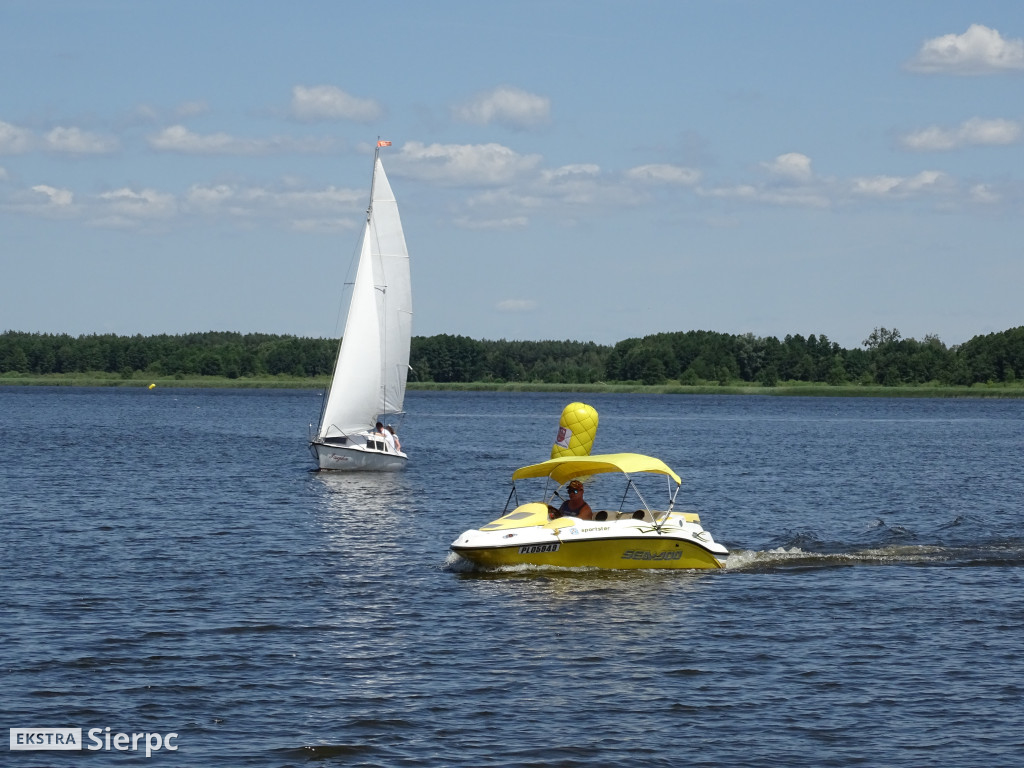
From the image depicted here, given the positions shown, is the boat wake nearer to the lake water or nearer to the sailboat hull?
the lake water

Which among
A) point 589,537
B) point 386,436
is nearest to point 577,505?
point 589,537

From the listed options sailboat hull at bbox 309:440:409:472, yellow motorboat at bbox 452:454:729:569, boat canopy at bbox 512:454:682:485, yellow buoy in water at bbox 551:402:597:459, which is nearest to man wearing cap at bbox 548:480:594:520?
yellow motorboat at bbox 452:454:729:569

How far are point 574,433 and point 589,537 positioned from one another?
8.08m

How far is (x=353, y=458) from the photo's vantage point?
59469mm

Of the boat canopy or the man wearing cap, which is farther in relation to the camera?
the boat canopy

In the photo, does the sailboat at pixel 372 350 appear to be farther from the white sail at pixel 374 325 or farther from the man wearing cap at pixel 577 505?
the man wearing cap at pixel 577 505

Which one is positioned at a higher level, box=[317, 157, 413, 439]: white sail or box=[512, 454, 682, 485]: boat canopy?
box=[317, 157, 413, 439]: white sail

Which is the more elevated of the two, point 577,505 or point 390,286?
point 390,286

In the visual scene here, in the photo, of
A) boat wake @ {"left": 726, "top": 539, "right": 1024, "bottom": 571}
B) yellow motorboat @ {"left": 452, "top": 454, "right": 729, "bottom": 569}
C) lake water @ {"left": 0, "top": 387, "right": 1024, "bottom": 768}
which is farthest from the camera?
boat wake @ {"left": 726, "top": 539, "right": 1024, "bottom": 571}

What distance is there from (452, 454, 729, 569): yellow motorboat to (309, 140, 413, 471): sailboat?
27761 millimetres

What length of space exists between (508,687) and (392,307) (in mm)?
41206

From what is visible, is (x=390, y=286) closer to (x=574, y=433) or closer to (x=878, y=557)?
(x=574, y=433)

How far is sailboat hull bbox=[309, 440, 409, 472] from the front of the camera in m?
58.6

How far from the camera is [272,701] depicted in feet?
64.5
